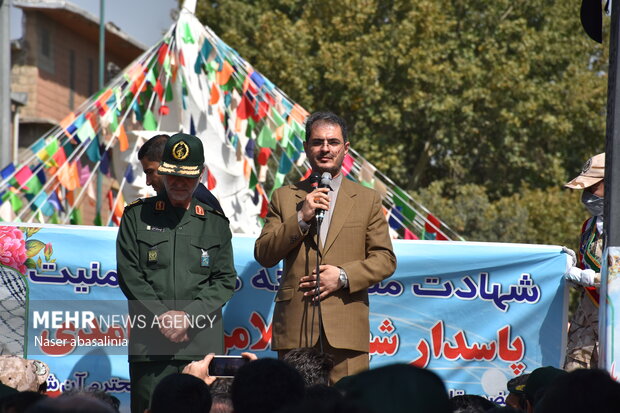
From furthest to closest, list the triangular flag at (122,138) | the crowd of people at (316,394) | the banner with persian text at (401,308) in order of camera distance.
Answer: the triangular flag at (122,138) → the banner with persian text at (401,308) → the crowd of people at (316,394)

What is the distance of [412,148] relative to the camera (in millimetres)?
21469

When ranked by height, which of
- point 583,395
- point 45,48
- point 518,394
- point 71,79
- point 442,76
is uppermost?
point 45,48

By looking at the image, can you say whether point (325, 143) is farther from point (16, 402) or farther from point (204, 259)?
point (16, 402)

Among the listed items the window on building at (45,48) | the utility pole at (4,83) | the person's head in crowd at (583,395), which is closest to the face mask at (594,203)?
the person's head in crowd at (583,395)

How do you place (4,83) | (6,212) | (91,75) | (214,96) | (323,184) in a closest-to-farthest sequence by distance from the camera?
(323,184) → (6,212) → (214,96) → (4,83) → (91,75)

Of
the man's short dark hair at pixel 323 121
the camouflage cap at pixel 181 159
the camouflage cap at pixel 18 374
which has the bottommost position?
the camouflage cap at pixel 18 374

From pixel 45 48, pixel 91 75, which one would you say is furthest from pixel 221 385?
pixel 91 75

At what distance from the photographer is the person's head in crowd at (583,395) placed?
2635mm

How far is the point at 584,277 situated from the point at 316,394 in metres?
3.59

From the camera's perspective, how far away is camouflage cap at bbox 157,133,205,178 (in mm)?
5398

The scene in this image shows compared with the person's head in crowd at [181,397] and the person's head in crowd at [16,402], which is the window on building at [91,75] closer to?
the person's head in crowd at [181,397]

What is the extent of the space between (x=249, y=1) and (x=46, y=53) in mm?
10047

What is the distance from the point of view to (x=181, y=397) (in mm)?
3531

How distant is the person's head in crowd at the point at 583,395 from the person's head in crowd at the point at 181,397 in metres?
1.27
